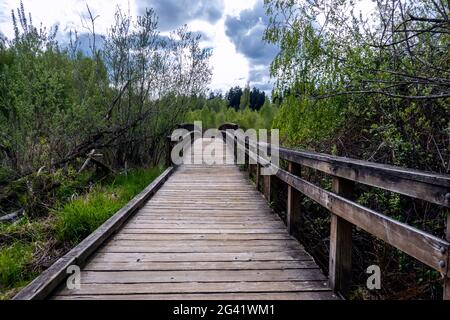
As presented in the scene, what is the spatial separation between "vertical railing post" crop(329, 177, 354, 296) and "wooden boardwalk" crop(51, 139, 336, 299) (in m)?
0.09

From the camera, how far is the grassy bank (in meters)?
3.08

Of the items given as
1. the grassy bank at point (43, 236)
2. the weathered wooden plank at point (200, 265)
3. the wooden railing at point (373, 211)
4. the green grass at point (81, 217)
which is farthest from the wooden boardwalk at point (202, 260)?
the grassy bank at point (43, 236)

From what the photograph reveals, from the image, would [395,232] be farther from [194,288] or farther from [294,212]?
[294,212]

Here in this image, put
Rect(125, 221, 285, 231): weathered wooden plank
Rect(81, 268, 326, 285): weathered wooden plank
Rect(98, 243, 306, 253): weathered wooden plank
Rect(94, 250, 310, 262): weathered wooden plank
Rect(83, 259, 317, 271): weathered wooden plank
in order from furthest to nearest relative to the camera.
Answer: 1. Rect(125, 221, 285, 231): weathered wooden plank
2. Rect(98, 243, 306, 253): weathered wooden plank
3. Rect(94, 250, 310, 262): weathered wooden plank
4. Rect(83, 259, 317, 271): weathered wooden plank
5. Rect(81, 268, 326, 285): weathered wooden plank

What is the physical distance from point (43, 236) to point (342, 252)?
11.7 feet

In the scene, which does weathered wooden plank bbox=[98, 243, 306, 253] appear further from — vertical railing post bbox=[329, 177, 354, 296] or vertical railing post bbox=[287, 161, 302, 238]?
vertical railing post bbox=[329, 177, 354, 296]

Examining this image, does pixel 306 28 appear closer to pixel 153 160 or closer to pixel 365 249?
pixel 365 249

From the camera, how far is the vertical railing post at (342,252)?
2.03 meters

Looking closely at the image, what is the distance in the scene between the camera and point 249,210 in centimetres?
419

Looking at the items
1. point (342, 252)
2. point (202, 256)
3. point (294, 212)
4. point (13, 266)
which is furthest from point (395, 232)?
point (13, 266)

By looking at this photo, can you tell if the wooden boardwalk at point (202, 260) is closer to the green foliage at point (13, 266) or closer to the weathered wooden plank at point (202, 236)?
the weathered wooden plank at point (202, 236)

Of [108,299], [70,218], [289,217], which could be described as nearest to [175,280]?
[108,299]

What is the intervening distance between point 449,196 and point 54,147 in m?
5.58

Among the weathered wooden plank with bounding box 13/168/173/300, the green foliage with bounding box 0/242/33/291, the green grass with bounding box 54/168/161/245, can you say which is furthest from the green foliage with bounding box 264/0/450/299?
the green foliage with bounding box 0/242/33/291
